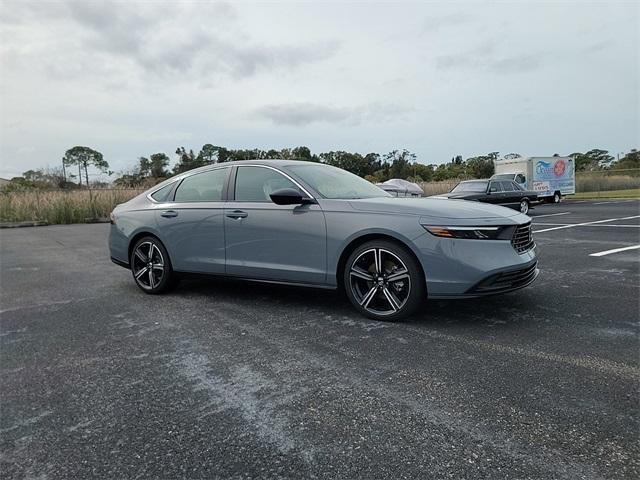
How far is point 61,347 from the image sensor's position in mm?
3881

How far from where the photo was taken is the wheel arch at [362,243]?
411cm

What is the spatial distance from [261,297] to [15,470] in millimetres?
3283

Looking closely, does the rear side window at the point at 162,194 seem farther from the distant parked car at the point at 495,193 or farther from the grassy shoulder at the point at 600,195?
the grassy shoulder at the point at 600,195

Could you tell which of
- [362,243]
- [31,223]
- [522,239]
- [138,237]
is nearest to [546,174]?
[522,239]

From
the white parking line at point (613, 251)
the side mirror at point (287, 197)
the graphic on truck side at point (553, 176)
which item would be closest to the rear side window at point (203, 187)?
the side mirror at point (287, 197)

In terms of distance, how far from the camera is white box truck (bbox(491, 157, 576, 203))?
2603 centimetres

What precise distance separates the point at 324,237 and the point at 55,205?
18851 millimetres

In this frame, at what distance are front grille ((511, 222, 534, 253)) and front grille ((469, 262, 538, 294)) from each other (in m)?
0.19

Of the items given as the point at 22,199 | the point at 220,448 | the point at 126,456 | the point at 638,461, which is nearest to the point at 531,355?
the point at 638,461

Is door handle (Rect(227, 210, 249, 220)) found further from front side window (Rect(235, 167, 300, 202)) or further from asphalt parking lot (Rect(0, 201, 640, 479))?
asphalt parking lot (Rect(0, 201, 640, 479))

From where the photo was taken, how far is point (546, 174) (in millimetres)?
26656

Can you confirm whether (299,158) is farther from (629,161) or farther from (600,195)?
(629,161)

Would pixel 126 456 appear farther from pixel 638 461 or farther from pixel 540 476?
pixel 638 461

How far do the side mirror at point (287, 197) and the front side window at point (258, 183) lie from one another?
0.81 ft
